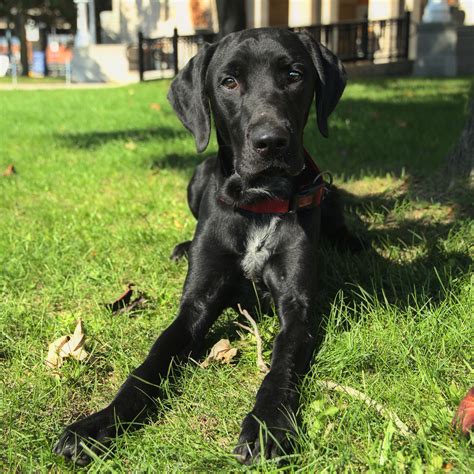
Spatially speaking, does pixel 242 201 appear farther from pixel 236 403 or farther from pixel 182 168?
pixel 182 168

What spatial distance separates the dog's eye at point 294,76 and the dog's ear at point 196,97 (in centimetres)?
45

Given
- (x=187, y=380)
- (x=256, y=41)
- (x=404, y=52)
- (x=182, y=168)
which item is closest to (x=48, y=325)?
(x=187, y=380)

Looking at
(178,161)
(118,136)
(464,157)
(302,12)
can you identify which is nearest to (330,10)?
(302,12)

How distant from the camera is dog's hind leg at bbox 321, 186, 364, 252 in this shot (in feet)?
13.0

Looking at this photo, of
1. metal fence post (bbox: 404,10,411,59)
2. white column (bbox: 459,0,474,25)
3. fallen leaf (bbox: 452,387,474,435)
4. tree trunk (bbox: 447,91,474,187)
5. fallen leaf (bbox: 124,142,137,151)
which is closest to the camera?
fallen leaf (bbox: 452,387,474,435)

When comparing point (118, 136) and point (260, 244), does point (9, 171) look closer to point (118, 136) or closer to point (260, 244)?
point (118, 136)

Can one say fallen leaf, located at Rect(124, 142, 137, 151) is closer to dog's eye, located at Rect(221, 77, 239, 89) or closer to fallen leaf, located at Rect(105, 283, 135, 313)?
fallen leaf, located at Rect(105, 283, 135, 313)

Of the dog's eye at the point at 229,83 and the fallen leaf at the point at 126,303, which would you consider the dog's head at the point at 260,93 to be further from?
the fallen leaf at the point at 126,303

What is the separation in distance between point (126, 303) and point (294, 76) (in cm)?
143

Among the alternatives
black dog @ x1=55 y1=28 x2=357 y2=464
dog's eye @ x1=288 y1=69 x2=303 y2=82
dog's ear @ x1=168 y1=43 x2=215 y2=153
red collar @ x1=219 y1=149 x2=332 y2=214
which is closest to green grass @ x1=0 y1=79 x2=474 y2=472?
black dog @ x1=55 y1=28 x2=357 y2=464

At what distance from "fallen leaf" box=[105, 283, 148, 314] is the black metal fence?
16.3 m

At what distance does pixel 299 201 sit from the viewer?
3016mm

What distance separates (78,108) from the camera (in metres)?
12.4

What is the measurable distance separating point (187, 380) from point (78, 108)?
35.3 ft
